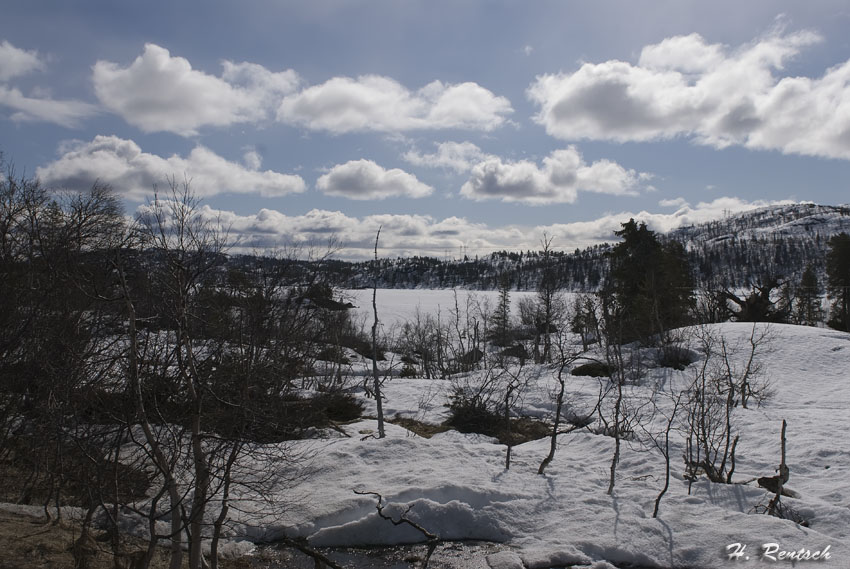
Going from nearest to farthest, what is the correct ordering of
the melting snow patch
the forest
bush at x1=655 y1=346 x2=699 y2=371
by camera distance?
1. the forest
2. the melting snow patch
3. bush at x1=655 y1=346 x2=699 y2=371

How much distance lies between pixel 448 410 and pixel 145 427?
1487cm

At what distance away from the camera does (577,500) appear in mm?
10023

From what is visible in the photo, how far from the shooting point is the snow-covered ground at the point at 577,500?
819cm

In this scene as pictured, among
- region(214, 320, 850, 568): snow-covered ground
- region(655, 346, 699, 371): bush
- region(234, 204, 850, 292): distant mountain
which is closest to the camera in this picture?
region(214, 320, 850, 568): snow-covered ground

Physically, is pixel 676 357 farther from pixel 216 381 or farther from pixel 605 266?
pixel 605 266

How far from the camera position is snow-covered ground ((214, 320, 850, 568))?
26.9ft

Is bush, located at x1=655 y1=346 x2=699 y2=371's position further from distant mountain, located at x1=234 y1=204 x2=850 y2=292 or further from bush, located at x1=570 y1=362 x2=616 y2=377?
distant mountain, located at x1=234 y1=204 x2=850 y2=292

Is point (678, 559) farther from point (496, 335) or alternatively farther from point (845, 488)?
point (496, 335)

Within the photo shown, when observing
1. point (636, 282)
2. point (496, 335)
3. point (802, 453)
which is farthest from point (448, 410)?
point (496, 335)

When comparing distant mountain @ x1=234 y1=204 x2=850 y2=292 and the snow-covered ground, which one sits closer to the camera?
the snow-covered ground

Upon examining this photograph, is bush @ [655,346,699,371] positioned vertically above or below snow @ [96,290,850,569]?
above

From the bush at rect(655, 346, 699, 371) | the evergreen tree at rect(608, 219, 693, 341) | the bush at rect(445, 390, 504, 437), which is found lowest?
the bush at rect(445, 390, 504, 437)

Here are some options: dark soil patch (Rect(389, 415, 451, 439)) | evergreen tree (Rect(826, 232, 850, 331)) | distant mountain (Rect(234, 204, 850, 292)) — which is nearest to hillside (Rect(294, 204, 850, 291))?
distant mountain (Rect(234, 204, 850, 292))

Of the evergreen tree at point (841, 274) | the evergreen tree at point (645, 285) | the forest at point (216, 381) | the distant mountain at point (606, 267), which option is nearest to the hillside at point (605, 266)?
Answer: the distant mountain at point (606, 267)
